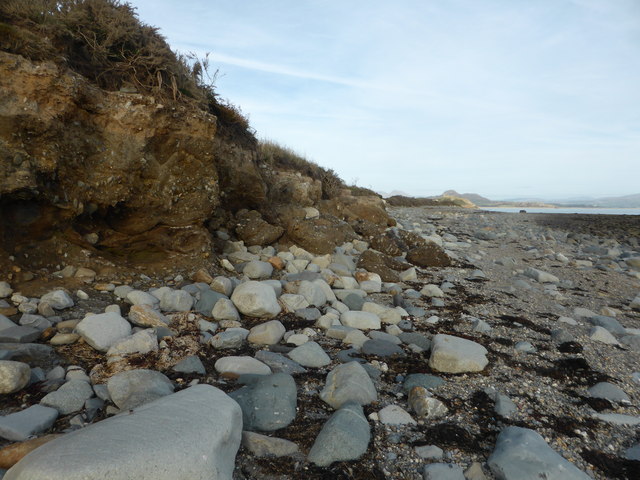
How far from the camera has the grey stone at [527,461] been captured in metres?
1.74

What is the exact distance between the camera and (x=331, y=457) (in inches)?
73.9

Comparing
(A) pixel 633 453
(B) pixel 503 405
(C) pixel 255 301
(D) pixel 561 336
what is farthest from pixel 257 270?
(A) pixel 633 453

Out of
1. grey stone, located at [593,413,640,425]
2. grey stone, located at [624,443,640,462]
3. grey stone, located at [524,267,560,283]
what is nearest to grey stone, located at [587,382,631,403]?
grey stone, located at [593,413,640,425]

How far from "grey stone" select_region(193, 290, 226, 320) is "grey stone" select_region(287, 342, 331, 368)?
3.30 feet

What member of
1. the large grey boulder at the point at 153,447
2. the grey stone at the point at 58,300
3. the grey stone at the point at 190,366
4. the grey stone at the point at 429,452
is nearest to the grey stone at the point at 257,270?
the grey stone at the point at 58,300

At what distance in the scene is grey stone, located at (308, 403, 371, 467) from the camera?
1.88 metres

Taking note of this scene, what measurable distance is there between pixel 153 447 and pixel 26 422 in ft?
3.01

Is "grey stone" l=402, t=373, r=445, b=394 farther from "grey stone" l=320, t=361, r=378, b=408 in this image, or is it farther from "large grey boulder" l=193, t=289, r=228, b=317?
"large grey boulder" l=193, t=289, r=228, b=317

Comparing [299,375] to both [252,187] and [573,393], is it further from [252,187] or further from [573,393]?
[252,187]

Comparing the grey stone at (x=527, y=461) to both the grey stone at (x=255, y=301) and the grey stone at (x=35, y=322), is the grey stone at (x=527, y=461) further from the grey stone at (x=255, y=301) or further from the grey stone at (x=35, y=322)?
the grey stone at (x=35, y=322)

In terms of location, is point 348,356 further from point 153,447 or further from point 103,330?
point 103,330

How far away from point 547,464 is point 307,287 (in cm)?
275

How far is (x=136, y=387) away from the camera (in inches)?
88.2

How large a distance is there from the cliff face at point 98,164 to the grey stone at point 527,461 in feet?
12.5
